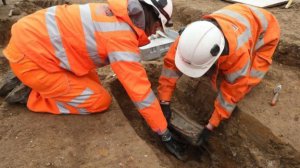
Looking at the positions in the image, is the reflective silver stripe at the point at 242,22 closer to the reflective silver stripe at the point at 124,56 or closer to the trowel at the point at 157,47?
the reflective silver stripe at the point at 124,56

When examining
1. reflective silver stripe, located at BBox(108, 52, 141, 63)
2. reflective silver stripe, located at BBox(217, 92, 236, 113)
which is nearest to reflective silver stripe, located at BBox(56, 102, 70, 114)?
reflective silver stripe, located at BBox(108, 52, 141, 63)

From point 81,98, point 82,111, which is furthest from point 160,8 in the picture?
point 82,111

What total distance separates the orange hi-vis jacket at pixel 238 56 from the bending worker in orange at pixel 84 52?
555 millimetres

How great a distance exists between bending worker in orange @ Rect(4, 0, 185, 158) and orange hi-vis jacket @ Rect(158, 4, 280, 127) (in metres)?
0.55

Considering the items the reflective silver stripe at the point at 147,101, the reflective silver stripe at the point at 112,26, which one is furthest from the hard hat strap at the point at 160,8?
the reflective silver stripe at the point at 147,101

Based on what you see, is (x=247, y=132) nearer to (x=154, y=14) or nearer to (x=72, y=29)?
(x=154, y=14)

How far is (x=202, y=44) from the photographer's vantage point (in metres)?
2.88

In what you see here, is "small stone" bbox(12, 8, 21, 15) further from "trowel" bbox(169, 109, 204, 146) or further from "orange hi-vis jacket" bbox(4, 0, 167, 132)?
"trowel" bbox(169, 109, 204, 146)

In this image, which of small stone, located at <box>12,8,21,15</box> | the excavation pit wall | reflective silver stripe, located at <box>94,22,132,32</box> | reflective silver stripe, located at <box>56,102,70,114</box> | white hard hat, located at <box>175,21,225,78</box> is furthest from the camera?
small stone, located at <box>12,8,21,15</box>

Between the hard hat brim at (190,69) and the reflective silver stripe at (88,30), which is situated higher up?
the reflective silver stripe at (88,30)

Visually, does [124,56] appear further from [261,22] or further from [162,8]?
[261,22]

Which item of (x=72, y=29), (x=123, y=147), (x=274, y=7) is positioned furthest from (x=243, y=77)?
(x=274, y=7)

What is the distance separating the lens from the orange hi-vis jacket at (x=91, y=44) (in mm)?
2977

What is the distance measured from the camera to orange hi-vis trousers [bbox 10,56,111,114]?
11.0ft
